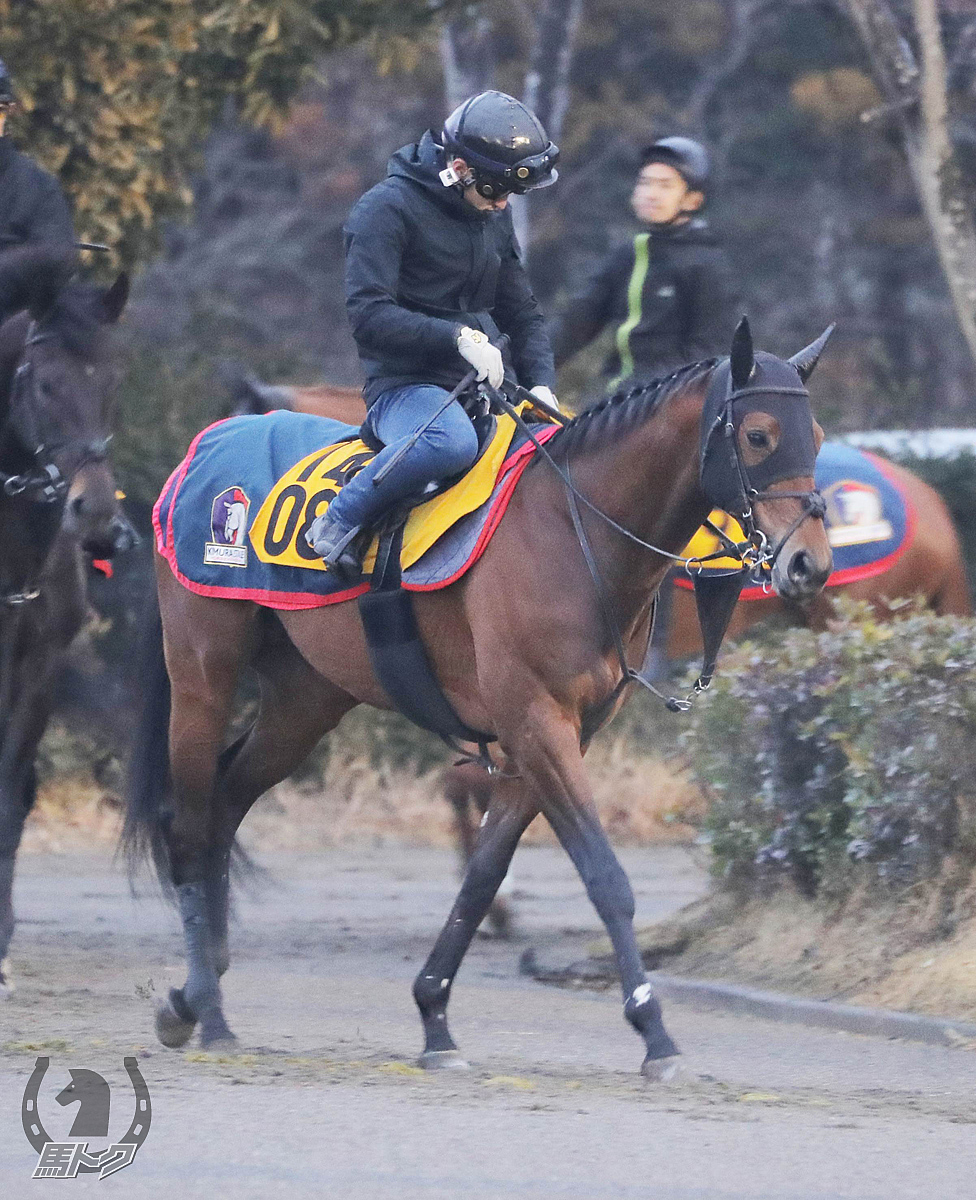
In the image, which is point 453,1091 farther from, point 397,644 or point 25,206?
point 25,206

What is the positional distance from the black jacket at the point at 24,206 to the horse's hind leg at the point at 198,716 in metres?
1.83

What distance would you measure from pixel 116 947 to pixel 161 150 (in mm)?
5043

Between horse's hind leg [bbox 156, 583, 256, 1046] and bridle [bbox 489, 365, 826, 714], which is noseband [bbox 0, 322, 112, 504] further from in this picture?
bridle [bbox 489, 365, 826, 714]

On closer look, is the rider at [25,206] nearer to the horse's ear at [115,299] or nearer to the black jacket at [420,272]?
the horse's ear at [115,299]

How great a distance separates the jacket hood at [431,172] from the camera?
21.5 ft

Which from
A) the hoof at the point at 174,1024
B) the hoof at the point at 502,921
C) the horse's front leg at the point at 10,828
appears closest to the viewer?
the hoof at the point at 174,1024

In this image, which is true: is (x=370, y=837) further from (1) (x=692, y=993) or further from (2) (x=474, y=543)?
(2) (x=474, y=543)

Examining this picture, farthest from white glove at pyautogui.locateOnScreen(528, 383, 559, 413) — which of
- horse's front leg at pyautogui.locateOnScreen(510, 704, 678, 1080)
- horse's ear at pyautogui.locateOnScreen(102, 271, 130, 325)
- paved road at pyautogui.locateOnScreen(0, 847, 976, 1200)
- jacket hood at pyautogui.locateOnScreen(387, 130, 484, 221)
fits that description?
paved road at pyautogui.locateOnScreen(0, 847, 976, 1200)

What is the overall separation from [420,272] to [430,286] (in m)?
0.05

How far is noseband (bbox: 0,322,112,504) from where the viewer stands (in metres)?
7.45

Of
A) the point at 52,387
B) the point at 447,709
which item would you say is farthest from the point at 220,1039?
the point at 52,387

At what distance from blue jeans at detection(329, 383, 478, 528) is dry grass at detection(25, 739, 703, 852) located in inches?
240

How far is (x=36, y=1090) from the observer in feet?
17.2

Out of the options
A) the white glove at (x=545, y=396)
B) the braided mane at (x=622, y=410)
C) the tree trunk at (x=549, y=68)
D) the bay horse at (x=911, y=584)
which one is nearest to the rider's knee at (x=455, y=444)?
the braided mane at (x=622, y=410)
